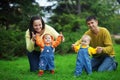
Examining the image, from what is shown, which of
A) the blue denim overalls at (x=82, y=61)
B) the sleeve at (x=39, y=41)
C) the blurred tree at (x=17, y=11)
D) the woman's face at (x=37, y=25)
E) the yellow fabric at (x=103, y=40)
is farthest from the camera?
the blurred tree at (x=17, y=11)

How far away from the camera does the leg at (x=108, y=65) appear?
8133 mm

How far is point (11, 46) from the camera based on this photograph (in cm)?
1284

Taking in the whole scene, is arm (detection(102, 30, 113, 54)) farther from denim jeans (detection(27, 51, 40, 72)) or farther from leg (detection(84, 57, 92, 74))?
denim jeans (detection(27, 51, 40, 72))

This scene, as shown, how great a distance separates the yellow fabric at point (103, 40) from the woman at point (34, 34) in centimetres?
78

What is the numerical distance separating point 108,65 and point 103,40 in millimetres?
619

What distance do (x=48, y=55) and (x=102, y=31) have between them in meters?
1.44

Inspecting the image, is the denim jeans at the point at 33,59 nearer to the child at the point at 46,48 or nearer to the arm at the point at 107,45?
the child at the point at 46,48

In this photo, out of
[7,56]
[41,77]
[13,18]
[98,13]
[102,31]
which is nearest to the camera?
[41,77]

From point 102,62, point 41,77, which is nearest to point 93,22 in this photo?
point 102,62

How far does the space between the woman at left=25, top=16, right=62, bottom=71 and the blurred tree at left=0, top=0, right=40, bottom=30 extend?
22.1 ft

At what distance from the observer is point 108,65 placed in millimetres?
8148

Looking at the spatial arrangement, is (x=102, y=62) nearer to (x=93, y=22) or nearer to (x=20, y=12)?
(x=93, y=22)

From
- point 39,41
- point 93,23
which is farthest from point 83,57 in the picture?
point 39,41

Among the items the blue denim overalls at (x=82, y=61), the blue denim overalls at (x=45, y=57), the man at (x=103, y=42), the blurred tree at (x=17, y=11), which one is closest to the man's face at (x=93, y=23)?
the man at (x=103, y=42)
